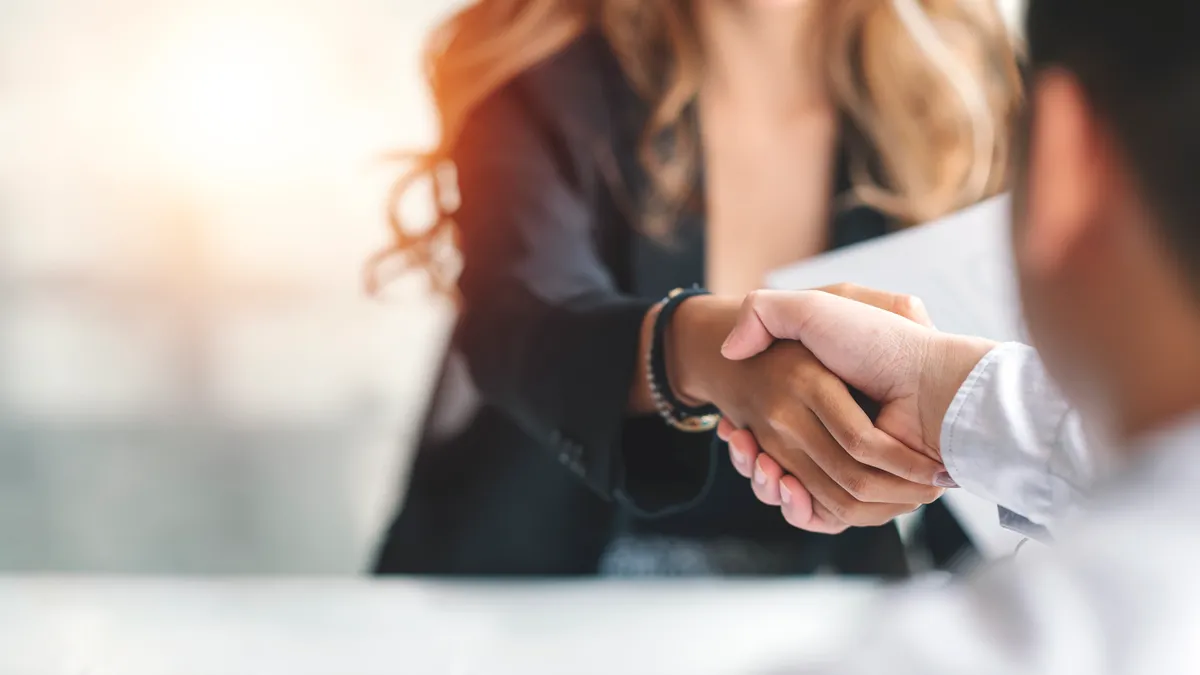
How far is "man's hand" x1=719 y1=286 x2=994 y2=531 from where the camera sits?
48 cm

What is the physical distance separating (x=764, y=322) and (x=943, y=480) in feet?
0.44

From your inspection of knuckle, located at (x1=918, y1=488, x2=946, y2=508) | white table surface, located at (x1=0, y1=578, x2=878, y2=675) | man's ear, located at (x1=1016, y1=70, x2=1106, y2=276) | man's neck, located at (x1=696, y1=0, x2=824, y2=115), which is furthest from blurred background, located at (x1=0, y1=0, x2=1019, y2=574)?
man's ear, located at (x1=1016, y1=70, x2=1106, y2=276)

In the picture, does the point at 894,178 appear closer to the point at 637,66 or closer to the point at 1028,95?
the point at 637,66

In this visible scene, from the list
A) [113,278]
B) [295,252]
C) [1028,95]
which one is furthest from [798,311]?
[113,278]

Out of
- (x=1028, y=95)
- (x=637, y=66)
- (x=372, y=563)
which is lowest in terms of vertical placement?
(x=372, y=563)

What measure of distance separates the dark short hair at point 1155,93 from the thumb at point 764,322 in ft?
0.84

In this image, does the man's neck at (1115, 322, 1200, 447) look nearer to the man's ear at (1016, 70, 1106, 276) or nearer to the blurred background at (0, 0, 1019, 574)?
the man's ear at (1016, 70, 1106, 276)

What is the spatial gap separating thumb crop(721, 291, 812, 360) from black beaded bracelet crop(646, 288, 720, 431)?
61 mm

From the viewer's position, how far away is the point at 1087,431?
31cm

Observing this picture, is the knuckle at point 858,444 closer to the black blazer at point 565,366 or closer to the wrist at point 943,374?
the wrist at point 943,374

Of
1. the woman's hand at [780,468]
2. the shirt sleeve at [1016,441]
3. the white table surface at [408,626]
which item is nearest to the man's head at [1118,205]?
the shirt sleeve at [1016,441]

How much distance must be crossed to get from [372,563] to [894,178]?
0.59 meters

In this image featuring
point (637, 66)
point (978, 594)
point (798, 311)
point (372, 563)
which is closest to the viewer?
point (978, 594)

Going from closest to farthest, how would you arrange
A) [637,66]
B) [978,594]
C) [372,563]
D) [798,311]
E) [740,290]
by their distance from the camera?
[978,594] → [798,311] → [740,290] → [637,66] → [372,563]
